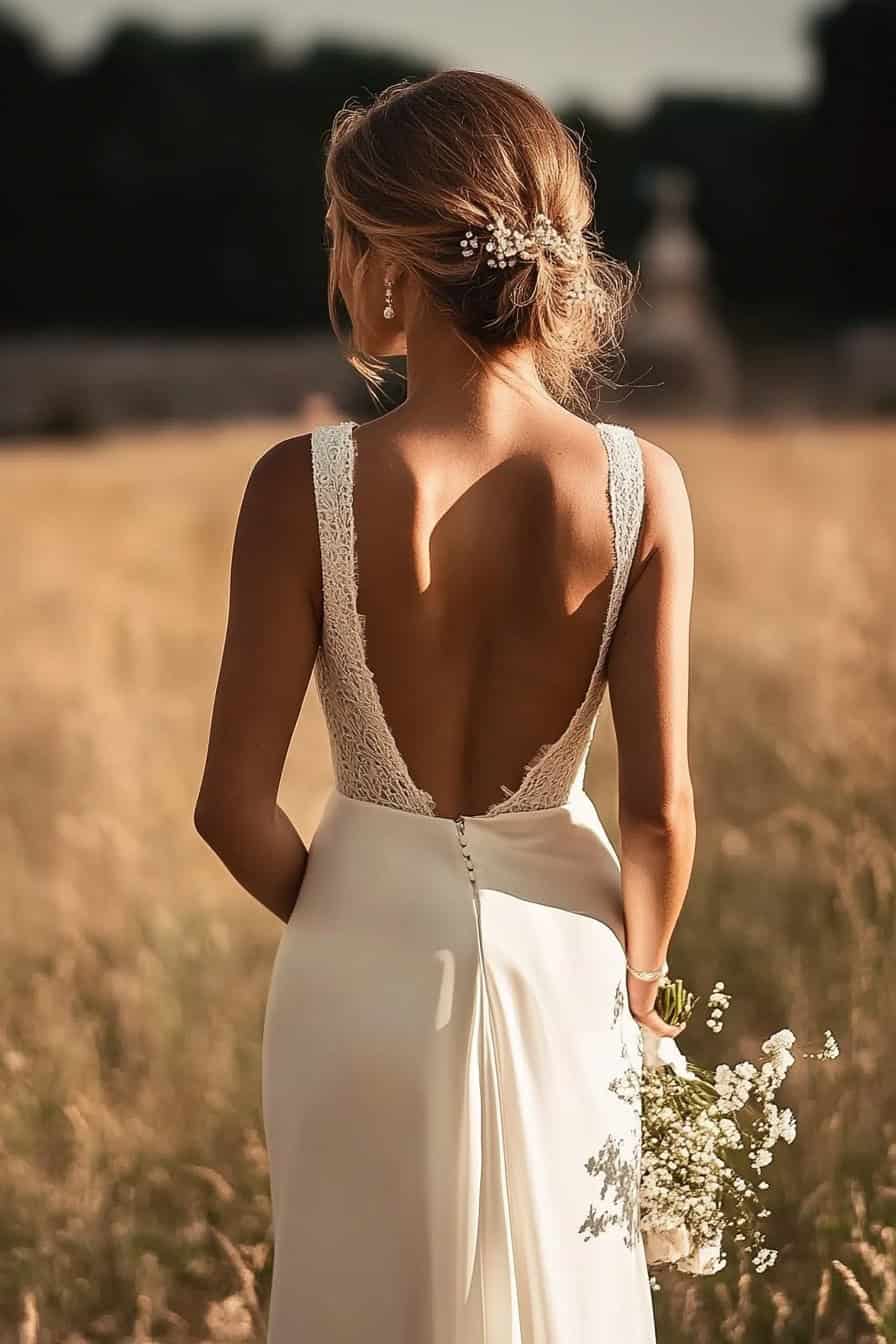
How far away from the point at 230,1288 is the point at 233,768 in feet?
5.21

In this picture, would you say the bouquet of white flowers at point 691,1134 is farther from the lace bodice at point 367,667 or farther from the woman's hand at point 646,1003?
the lace bodice at point 367,667

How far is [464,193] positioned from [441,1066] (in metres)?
0.99

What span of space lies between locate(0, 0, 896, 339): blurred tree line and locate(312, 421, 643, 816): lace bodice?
2448 centimetres

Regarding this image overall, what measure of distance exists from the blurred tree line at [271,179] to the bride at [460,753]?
24474 mm

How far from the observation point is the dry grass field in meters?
2.84

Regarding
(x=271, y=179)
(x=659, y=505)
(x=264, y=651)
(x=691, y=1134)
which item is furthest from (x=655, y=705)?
(x=271, y=179)

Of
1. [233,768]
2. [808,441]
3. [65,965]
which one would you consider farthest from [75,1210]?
[808,441]

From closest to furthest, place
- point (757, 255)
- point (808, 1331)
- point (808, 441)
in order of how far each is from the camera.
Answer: point (808, 1331), point (808, 441), point (757, 255)

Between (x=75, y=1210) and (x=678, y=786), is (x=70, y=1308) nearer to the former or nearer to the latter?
(x=75, y=1210)

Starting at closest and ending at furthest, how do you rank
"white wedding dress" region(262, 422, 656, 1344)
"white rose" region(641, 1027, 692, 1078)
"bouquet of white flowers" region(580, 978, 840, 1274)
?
1. "white wedding dress" region(262, 422, 656, 1344)
2. "bouquet of white flowers" region(580, 978, 840, 1274)
3. "white rose" region(641, 1027, 692, 1078)

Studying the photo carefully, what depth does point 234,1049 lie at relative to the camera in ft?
11.6

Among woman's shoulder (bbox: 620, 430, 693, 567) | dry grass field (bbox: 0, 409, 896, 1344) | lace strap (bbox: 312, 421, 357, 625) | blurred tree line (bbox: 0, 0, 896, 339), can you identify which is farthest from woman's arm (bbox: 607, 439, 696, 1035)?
blurred tree line (bbox: 0, 0, 896, 339)

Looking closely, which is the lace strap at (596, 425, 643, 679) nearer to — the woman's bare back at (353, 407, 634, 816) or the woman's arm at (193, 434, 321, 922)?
the woman's bare back at (353, 407, 634, 816)

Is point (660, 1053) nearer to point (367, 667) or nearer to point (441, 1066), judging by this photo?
point (441, 1066)
